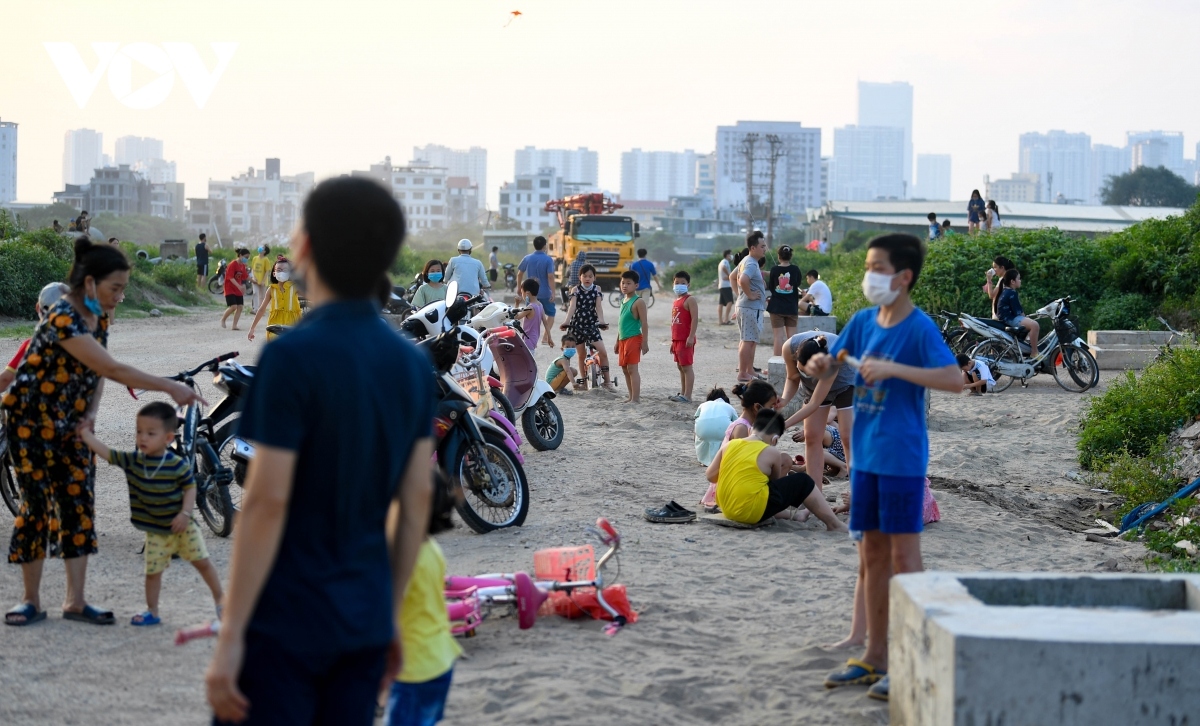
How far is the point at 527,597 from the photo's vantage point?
18.2ft

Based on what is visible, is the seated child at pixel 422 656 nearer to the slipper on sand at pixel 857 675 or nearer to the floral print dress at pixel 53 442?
the slipper on sand at pixel 857 675

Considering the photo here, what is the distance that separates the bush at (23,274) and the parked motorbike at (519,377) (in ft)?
54.6

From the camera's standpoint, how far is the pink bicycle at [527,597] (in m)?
5.41

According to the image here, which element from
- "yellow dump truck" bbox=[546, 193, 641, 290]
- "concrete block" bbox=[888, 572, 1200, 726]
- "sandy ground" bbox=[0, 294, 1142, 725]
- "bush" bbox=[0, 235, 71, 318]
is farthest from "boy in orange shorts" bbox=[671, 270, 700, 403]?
"yellow dump truck" bbox=[546, 193, 641, 290]

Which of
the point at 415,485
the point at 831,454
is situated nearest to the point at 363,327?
the point at 415,485

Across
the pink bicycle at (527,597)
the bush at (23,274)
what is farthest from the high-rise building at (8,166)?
the pink bicycle at (527,597)

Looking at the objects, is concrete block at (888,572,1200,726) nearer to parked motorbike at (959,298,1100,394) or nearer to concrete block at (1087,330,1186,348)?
parked motorbike at (959,298,1100,394)

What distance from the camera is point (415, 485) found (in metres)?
2.62

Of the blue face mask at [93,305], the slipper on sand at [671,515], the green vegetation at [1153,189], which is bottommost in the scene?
the slipper on sand at [671,515]

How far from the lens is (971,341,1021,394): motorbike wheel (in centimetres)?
1628

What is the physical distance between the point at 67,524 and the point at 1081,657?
4393 millimetres

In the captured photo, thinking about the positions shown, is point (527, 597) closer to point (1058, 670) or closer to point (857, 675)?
point (857, 675)

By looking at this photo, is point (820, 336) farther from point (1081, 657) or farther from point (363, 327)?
point (363, 327)

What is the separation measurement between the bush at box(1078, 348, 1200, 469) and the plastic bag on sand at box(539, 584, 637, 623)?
244 inches
